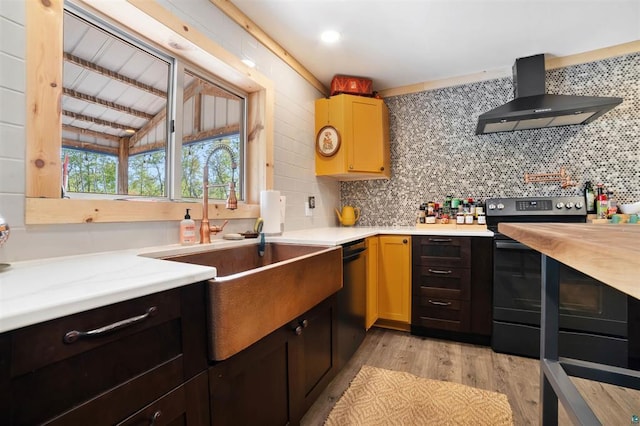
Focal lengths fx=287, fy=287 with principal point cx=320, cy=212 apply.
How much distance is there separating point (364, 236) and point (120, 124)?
5.52 feet

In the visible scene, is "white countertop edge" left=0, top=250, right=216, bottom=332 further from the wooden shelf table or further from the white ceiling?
the white ceiling

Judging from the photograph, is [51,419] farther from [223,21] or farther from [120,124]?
[223,21]

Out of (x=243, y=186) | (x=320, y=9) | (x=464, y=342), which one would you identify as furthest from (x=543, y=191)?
(x=243, y=186)

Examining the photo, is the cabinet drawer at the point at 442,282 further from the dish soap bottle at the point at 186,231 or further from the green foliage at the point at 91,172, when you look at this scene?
the green foliage at the point at 91,172

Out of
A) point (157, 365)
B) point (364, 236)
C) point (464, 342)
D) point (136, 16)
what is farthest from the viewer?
point (464, 342)

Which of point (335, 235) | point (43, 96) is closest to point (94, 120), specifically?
point (43, 96)

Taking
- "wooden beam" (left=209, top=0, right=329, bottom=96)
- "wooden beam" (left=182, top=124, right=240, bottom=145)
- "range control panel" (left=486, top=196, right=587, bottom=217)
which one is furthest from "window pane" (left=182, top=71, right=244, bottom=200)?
"range control panel" (left=486, top=196, right=587, bottom=217)

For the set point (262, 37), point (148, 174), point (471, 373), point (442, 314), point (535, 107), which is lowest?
point (471, 373)

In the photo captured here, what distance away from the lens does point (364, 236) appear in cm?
221

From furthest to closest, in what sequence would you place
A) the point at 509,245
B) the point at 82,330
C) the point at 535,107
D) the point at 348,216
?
the point at 348,216
the point at 535,107
the point at 509,245
the point at 82,330

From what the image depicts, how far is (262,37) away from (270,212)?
4.35ft

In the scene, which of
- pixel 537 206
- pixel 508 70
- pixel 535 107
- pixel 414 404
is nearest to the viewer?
pixel 414 404

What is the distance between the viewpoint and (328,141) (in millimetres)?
2863

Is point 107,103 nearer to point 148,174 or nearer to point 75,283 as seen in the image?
point 148,174
